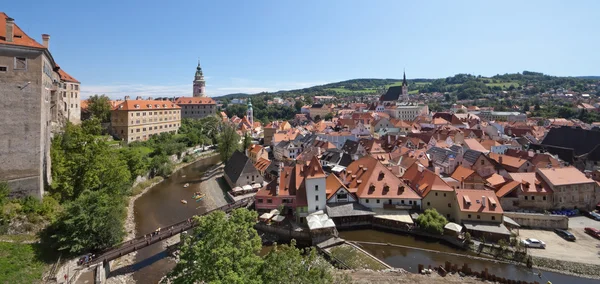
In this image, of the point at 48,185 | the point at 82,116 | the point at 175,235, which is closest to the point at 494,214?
the point at 175,235

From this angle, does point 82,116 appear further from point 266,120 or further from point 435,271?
point 266,120

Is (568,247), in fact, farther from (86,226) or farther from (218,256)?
(86,226)

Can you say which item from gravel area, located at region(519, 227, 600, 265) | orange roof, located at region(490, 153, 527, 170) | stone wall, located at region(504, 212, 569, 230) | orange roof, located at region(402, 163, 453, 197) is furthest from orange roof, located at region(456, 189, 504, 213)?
orange roof, located at region(490, 153, 527, 170)

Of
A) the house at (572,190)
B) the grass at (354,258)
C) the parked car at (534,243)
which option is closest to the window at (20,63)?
the grass at (354,258)

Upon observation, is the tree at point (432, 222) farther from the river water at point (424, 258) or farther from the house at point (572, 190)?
the house at point (572, 190)

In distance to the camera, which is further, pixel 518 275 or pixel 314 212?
pixel 314 212

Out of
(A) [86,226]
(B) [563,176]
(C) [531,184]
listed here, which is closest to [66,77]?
(A) [86,226]
